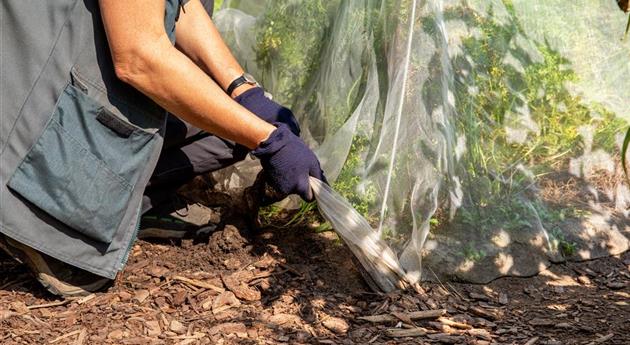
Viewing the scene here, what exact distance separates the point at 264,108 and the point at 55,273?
36.1 inches

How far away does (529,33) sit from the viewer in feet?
10.3

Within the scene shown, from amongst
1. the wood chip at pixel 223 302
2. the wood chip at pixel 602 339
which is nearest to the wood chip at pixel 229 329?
the wood chip at pixel 223 302

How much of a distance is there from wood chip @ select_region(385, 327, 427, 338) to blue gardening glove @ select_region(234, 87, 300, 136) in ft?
2.61

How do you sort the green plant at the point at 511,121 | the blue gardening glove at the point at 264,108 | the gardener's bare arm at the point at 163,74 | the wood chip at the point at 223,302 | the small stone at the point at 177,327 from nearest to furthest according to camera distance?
1. the gardener's bare arm at the point at 163,74
2. the small stone at the point at 177,327
3. the wood chip at the point at 223,302
4. the blue gardening glove at the point at 264,108
5. the green plant at the point at 511,121

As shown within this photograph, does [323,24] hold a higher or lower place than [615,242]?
higher

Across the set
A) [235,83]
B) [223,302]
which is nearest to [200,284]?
[223,302]

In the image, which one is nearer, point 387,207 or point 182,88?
point 182,88

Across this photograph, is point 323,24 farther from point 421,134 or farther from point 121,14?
point 121,14

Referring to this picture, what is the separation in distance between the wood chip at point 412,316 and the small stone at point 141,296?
0.75 meters

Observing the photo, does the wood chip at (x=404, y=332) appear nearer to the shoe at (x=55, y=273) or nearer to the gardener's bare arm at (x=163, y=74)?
the gardener's bare arm at (x=163, y=74)

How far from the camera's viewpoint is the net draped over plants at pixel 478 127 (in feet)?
9.71

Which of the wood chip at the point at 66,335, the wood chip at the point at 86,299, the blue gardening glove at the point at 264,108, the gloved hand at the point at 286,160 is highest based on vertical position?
the blue gardening glove at the point at 264,108

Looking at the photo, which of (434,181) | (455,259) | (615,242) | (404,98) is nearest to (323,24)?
(404,98)

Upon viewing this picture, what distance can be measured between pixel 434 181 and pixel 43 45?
1.39 m
